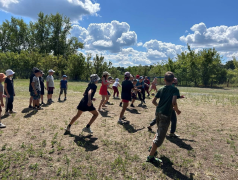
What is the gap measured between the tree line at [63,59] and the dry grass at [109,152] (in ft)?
111

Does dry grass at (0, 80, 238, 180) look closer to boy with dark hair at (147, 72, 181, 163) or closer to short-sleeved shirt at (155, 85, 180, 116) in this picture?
boy with dark hair at (147, 72, 181, 163)

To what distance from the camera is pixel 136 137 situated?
18.3 feet

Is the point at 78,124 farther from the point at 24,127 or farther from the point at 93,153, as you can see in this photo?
the point at 93,153

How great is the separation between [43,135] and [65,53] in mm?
56149

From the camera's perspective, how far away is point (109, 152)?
450cm

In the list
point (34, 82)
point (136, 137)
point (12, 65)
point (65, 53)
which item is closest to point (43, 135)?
point (136, 137)

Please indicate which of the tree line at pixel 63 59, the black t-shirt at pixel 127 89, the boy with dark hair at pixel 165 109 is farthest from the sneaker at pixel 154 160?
the tree line at pixel 63 59

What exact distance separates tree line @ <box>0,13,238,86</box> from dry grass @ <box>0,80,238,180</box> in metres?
33.8

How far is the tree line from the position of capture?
3652 cm

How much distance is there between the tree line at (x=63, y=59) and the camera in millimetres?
36516

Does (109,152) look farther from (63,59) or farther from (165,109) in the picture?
(63,59)

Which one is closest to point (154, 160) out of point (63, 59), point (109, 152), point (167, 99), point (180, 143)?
point (109, 152)

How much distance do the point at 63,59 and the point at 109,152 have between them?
4304 cm

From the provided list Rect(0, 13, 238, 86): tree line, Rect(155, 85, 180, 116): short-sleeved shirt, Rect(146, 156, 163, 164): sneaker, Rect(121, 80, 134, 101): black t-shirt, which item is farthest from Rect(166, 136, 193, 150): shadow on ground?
Rect(0, 13, 238, 86): tree line
